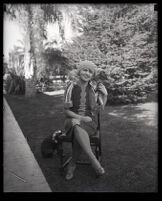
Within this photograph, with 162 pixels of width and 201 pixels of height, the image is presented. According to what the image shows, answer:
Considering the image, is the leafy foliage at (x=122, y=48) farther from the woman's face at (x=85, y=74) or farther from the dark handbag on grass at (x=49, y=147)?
the dark handbag on grass at (x=49, y=147)

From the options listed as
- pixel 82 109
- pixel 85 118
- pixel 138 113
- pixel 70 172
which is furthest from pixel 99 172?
pixel 138 113

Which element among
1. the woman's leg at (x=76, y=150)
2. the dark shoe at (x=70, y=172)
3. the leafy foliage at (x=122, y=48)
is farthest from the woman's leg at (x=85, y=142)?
the leafy foliage at (x=122, y=48)

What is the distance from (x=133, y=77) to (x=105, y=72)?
105 cm

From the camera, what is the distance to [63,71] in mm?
4691

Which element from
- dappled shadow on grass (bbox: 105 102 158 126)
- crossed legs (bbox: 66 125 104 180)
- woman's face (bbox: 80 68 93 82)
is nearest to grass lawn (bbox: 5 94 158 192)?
dappled shadow on grass (bbox: 105 102 158 126)

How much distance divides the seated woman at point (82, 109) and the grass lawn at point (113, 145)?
223 mm

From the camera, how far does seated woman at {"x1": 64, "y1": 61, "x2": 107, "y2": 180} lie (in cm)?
351

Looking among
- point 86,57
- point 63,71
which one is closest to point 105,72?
point 86,57

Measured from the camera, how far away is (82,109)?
3.65m

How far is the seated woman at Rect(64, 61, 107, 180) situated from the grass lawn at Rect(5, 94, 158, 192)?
223mm

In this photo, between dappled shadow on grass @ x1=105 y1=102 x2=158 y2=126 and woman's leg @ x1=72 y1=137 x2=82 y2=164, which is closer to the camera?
woman's leg @ x1=72 y1=137 x2=82 y2=164

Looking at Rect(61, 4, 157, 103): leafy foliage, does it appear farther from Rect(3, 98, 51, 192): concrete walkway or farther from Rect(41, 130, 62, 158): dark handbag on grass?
Rect(3, 98, 51, 192): concrete walkway

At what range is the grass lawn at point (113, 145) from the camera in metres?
3.40
